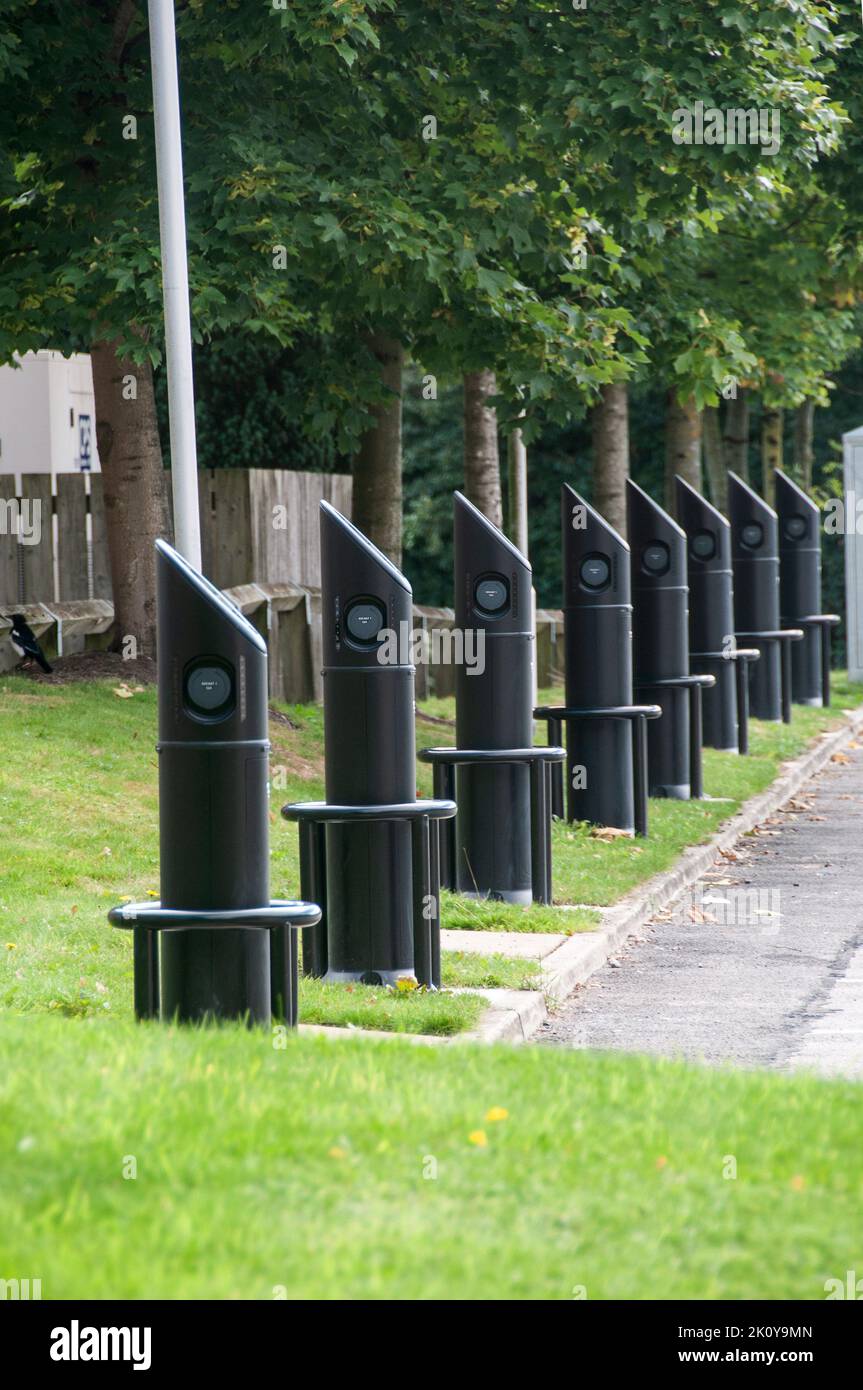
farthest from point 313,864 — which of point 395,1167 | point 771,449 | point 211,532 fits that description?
point 771,449

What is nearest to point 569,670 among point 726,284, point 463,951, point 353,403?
point 463,951

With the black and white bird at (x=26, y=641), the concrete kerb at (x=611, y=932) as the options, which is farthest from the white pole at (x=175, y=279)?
the black and white bird at (x=26, y=641)

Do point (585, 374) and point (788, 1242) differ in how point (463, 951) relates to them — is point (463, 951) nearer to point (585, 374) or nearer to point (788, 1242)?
point (788, 1242)

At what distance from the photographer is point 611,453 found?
21.0m

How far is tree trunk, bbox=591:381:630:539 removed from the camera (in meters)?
20.8

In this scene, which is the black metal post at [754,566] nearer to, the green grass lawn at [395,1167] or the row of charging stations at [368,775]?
the row of charging stations at [368,775]

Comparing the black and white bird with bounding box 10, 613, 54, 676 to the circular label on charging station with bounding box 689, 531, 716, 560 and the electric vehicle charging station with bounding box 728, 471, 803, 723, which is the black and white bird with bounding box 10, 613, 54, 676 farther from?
the electric vehicle charging station with bounding box 728, 471, 803, 723

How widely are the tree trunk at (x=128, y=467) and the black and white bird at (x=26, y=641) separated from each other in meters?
0.95

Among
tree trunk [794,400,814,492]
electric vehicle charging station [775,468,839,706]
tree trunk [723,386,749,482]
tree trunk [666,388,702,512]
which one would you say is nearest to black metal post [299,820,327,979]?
electric vehicle charging station [775,468,839,706]

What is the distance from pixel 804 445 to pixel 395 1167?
30.6 meters

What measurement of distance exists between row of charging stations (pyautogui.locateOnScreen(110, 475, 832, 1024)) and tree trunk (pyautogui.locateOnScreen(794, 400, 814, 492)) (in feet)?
72.8

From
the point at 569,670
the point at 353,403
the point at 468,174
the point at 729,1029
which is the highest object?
the point at 468,174

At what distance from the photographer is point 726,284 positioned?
21000 mm
